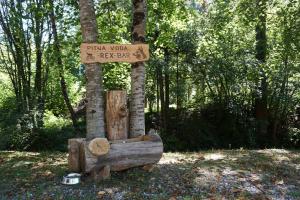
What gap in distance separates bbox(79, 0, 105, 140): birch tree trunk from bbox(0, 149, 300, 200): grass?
30.5 inches

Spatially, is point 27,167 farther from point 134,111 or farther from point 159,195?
point 159,195

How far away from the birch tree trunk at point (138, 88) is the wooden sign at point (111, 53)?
0.24 m

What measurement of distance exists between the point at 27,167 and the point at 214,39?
8869mm

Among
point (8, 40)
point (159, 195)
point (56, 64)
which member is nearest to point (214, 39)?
point (56, 64)

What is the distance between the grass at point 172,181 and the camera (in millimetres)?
5480

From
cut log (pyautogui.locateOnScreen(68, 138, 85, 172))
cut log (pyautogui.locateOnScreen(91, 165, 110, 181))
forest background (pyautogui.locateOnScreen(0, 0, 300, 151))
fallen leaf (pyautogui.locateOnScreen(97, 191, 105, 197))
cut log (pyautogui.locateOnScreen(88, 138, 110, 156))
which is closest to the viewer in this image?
fallen leaf (pyautogui.locateOnScreen(97, 191, 105, 197))

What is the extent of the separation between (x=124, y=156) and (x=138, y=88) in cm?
118

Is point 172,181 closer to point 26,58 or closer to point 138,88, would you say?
point 138,88

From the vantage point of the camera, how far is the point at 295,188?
6215mm

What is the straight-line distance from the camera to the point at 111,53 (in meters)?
6.13

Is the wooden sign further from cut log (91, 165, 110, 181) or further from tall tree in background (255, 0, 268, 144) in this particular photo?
tall tree in background (255, 0, 268, 144)

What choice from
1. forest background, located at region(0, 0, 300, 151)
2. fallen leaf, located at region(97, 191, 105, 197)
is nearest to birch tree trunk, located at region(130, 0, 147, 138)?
fallen leaf, located at region(97, 191, 105, 197)

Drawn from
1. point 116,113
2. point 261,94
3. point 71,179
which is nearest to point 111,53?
point 116,113

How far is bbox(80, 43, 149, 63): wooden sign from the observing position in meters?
6.01
